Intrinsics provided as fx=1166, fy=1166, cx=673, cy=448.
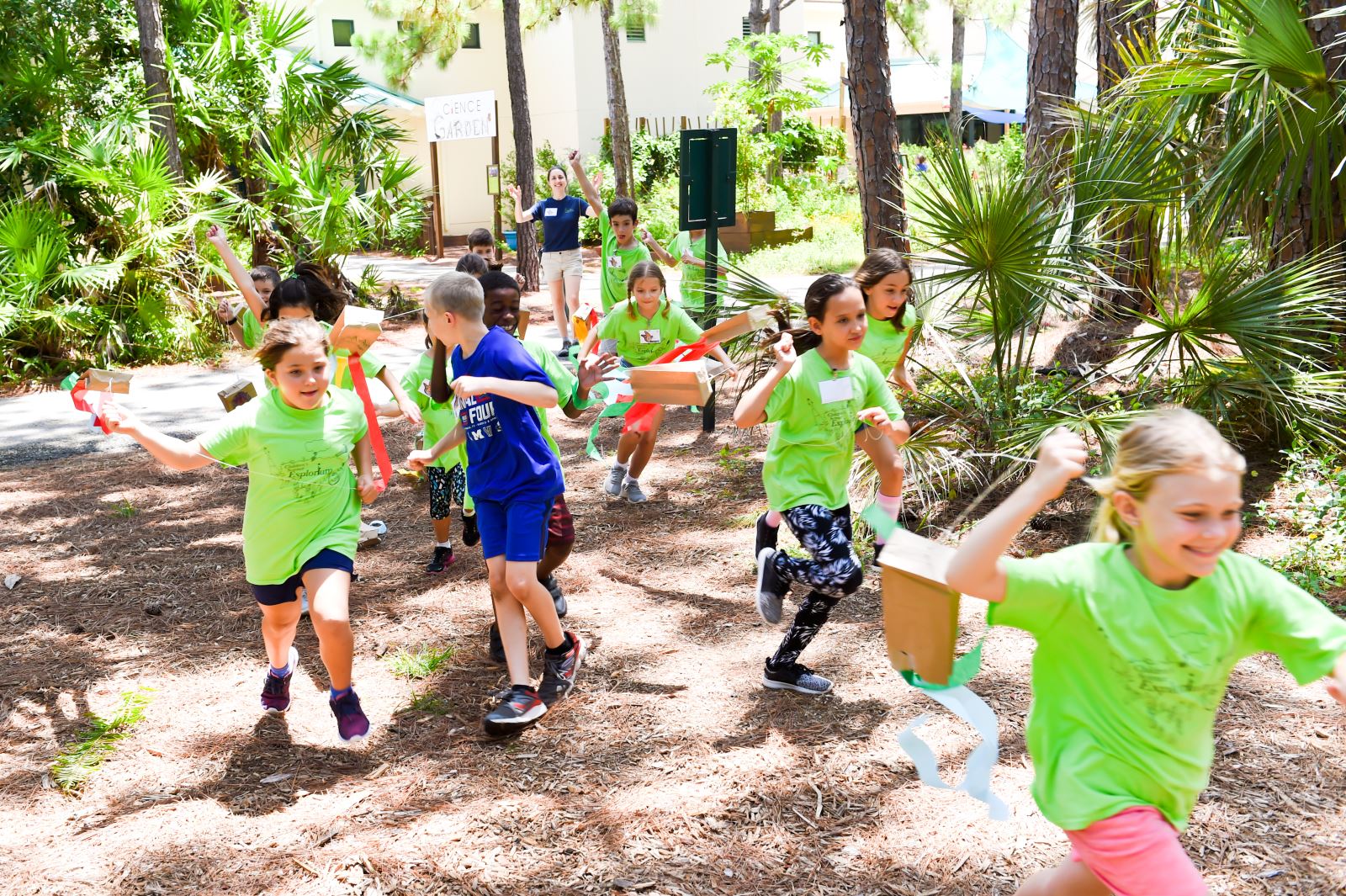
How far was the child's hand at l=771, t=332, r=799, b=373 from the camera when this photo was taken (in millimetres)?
4215

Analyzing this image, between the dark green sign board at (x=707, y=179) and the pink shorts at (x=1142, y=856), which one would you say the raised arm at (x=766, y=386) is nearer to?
the pink shorts at (x=1142, y=856)

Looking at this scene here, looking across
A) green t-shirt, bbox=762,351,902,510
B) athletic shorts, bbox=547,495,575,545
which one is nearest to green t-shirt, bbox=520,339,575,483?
athletic shorts, bbox=547,495,575,545

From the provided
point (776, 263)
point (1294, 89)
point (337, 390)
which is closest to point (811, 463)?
point (337, 390)

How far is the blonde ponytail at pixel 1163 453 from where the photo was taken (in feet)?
7.49

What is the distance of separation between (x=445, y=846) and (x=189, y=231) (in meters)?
11.5

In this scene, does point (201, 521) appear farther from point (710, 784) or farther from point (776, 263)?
point (776, 263)

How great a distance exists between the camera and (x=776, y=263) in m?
18.9

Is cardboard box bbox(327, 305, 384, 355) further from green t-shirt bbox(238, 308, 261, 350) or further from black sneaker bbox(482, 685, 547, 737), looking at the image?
green t-shirt bbox(238, 308, 261, 350)

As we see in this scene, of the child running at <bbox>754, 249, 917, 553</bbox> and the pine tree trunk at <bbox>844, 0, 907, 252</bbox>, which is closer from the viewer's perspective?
the child running at <bbox>754, 249, 917, 553</bbox>

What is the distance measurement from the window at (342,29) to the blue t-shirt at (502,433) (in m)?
26.7

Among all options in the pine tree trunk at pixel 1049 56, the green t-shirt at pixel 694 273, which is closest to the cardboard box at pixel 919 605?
the green t-shirt at pixel 694 273

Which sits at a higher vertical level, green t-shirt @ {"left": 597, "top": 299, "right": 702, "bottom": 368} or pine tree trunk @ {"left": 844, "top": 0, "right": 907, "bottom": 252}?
pine tree trunk @ {"left": 844, "top": 0, "right": 907, "bottom": 252}

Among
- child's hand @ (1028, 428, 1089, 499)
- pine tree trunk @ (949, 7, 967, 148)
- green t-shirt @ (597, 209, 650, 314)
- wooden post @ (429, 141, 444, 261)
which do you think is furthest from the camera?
pine tree trunk @ (949, 7, 967, 148)

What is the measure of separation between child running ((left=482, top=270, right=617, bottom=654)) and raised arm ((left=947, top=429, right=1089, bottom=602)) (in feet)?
7.98
